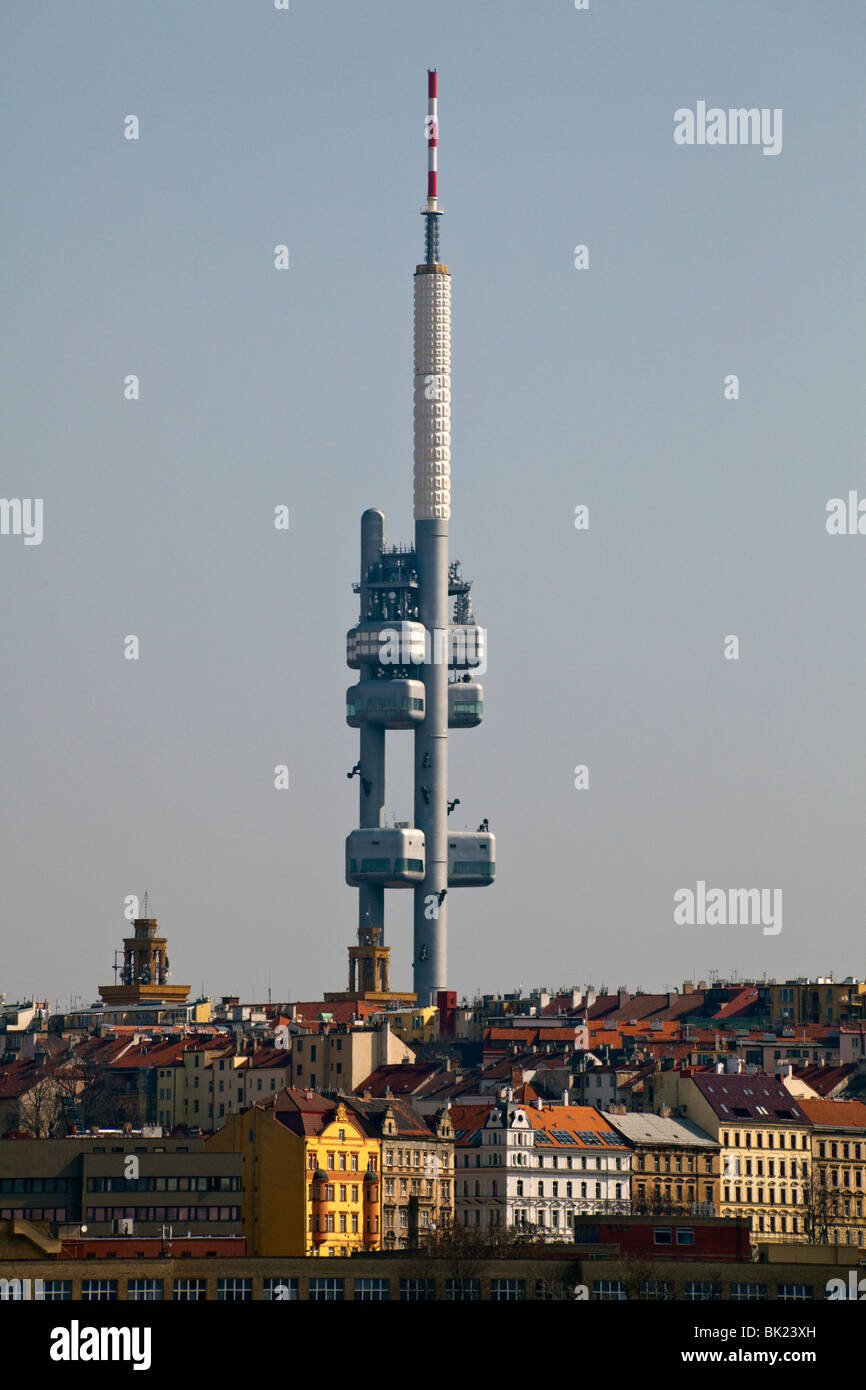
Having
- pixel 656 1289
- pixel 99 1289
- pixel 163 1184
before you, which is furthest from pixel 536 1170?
pixel 99 1289

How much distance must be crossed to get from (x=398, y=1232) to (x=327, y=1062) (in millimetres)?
44181


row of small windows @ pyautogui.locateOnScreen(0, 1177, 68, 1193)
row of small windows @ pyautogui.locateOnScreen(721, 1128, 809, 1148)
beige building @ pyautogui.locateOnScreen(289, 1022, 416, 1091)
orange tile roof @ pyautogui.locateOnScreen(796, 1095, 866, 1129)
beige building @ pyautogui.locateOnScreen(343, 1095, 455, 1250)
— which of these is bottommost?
row of small windows @ pyautogui.locateOnScreen(0, 1177, 68, 1193)

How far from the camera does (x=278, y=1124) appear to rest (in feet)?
424

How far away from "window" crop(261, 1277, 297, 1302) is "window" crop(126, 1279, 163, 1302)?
8.72 ft

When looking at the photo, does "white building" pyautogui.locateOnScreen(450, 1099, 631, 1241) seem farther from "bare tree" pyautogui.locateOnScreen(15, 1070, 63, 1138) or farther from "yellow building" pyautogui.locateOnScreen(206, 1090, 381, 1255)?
"bare tree" pyautogui.locateOnScreen(15, 1070, 63, 1138)

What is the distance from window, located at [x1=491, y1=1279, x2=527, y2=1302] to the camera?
310 ft

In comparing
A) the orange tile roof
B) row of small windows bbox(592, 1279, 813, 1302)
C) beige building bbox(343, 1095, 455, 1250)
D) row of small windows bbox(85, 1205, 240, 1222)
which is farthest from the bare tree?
row of small windows bbox(592, 1279, 813, 1302)

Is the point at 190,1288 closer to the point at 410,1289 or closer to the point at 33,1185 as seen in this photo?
the point at 410,1289

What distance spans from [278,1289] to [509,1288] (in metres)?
6.76

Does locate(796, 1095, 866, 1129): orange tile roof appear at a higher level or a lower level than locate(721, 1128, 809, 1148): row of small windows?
higher

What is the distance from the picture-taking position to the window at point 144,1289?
89062 mm

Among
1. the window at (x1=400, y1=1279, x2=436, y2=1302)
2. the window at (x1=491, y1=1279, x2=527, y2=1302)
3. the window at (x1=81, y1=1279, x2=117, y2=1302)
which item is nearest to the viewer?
the window at (x1=81, y1=1279, x2=117, y2=1302)
